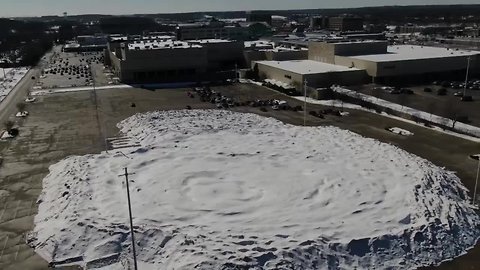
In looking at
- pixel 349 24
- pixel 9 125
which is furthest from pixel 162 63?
pixel 349 24

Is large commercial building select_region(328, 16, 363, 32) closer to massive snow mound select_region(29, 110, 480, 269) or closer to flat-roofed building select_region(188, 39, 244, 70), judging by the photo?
flat-roofed building select_region(188, 39, 244, 70)

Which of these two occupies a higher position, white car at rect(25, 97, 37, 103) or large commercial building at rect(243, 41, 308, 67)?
large commercial building at rect(243, 41, 308, 67)

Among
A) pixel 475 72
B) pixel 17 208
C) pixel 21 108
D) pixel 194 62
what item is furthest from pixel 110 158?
pixel 475 72

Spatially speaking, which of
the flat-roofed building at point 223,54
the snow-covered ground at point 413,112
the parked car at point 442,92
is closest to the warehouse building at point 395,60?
the parked car at point 442,92

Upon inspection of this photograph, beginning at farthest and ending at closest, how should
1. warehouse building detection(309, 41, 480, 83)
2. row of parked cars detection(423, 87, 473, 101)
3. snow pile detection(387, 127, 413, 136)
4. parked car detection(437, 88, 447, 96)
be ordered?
warehouse building detection(309, 41, 480, 83), parked car detection(437, 88, 447, 96), row of parked cars detection(423, 87, 473, 101), snow pile detection(387, 127, 413, 136)

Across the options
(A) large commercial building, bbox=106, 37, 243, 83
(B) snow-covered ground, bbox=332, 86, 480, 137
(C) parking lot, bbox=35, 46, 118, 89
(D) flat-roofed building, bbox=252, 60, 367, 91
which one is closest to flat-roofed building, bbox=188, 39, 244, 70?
(A) large commercial building, bbox=106, 37, 243, 83

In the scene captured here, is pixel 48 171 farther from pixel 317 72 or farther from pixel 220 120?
pixel 317 72
